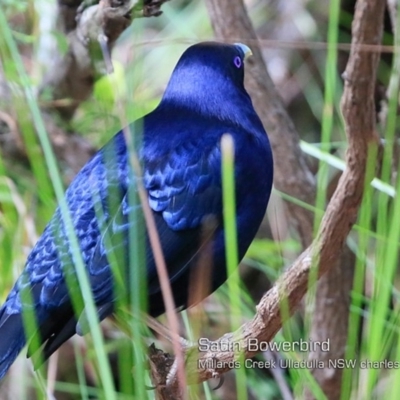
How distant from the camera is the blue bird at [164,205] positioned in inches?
47.9

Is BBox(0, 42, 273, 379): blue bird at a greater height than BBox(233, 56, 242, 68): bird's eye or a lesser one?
lesser

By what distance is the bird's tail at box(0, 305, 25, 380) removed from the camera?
3.96 ft

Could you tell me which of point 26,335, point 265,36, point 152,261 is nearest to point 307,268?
point 152,261

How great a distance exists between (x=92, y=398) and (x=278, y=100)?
3.70 feet

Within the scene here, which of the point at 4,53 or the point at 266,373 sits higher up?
the point at 4,53

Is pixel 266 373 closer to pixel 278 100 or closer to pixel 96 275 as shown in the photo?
pixel 278 100

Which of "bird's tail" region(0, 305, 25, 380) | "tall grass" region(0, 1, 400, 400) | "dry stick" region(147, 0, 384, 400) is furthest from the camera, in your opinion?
"bird's tail" region(0, 305, 25, 380)

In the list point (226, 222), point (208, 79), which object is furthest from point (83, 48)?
point (226, 222)

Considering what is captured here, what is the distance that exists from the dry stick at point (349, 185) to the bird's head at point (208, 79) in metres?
0.41

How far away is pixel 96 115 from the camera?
5.82 ft

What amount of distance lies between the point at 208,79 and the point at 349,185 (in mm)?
494

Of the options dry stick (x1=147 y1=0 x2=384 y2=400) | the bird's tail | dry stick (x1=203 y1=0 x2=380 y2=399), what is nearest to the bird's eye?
dry stick (x1=203 y1=0 x2=380 y2=399)

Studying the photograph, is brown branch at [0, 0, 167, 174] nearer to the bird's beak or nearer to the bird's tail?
the bird's beak

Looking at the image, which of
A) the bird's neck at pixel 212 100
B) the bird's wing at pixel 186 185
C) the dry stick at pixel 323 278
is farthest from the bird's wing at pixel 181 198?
the dry stick at pixel 323 278
